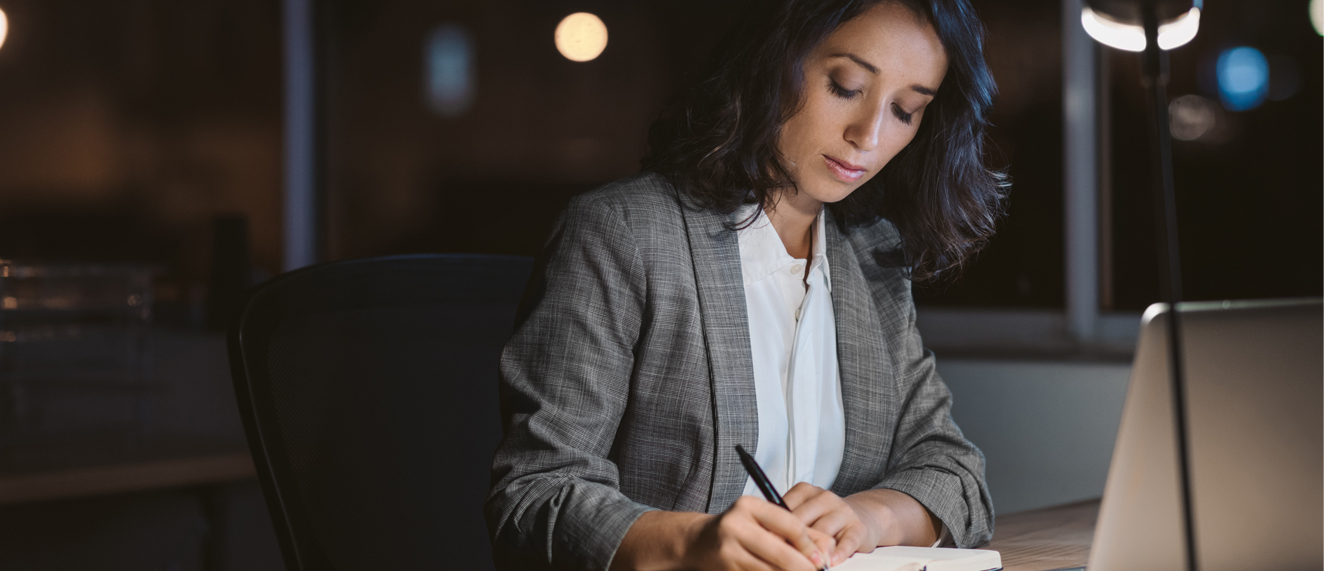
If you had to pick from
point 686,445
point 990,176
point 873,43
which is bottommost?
point 686,445

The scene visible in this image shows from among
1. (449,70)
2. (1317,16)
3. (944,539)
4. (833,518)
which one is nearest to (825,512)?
(833,518)

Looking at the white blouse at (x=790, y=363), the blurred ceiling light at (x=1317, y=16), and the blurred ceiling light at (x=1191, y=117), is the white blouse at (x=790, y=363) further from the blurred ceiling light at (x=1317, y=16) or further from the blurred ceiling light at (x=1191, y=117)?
the blurred ceiling light at (x=1317, y=16)

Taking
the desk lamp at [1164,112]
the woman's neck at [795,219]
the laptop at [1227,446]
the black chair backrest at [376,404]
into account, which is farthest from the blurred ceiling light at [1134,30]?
the black chair backrest at [376,404]

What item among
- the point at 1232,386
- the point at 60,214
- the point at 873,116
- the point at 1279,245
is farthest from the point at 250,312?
the point at 60,214

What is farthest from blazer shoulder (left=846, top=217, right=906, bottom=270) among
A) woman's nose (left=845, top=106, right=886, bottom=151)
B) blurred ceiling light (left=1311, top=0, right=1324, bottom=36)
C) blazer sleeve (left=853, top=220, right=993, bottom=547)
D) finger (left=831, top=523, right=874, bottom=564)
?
blurred ceiling light (left=1311, top=0, right=1324, bottom=36)

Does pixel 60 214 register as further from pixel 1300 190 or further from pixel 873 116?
pixel 1300 190

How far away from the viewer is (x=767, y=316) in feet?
3.42

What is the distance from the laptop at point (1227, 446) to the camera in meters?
0.62

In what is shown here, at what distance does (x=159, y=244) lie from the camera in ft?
9.07

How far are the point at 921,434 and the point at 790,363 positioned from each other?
0.60ft

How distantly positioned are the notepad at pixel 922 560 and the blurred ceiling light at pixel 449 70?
7.60ft

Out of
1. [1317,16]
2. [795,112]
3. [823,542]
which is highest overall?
[1317,16]

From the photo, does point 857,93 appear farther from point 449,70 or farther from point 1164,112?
point 449,70

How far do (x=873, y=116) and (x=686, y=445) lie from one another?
1.28 feet
